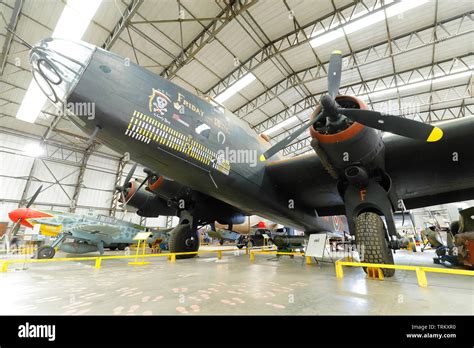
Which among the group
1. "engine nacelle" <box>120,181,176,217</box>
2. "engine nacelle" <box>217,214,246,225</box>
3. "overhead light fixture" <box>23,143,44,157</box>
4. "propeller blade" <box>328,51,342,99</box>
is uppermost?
"overhead light fixture" <box>23,143,44,157</box>

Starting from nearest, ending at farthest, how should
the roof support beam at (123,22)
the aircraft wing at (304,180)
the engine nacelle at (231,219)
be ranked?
the aircraft wing at (304,180), the roof support beam at (123,22), the engine nacelle at (231,219)

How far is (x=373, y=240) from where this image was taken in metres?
4.61

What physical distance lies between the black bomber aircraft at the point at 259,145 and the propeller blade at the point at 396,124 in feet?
0.06

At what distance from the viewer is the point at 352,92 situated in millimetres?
17500

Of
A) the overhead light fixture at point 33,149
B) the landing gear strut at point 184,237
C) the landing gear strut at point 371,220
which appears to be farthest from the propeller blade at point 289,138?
the overhead light fixture at point 33,149

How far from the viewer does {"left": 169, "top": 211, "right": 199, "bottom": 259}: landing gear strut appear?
28.0ft

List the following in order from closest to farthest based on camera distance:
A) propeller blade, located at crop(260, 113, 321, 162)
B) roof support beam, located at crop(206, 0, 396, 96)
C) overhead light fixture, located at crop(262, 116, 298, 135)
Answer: propeller blade, located at crop(260, 113, 321, 162), roof support beam, located at crop(206, 0, 396, 96), overhead light fixture, located at crop(262, 116, 298, 135)

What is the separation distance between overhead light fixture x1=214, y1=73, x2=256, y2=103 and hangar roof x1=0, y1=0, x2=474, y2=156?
11.4 inches

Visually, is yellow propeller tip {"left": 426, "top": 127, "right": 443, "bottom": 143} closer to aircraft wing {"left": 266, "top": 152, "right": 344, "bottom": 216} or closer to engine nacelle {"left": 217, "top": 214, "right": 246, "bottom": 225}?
aircraft wing {"left": 266, "top": 152, "right": 344, "bottom": 216}

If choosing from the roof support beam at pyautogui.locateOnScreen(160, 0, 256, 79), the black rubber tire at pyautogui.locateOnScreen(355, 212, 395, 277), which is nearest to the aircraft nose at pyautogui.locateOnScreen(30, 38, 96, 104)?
the black rubber tire at pyautogui.locateOnScreen(355, 212, 395, 277)

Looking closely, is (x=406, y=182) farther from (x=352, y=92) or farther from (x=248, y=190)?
(x=352, y=92)

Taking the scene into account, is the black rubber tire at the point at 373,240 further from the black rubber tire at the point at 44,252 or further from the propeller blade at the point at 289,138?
the black rubber tire at the point at 44,252

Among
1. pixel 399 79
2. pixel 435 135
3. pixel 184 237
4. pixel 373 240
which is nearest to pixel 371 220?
pixel 373 240

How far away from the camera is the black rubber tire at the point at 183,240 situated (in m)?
8.52
